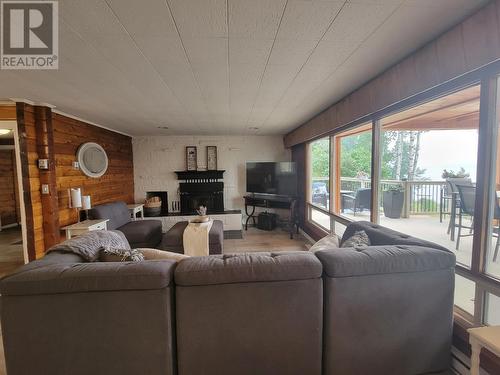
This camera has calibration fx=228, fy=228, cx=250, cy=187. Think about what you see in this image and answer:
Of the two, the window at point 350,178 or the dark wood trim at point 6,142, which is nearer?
the window at point 350,178

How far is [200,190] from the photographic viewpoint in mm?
5941

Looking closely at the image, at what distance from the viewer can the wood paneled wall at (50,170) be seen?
2.99 meters

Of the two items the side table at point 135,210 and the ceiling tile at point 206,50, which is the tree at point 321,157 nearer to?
the ceiling tile at point 206,50

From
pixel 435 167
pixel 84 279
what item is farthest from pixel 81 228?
pixel 435 167

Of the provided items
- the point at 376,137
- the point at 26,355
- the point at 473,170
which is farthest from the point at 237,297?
the point at 376,137

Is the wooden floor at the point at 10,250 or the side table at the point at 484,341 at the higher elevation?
the side table at the point at 484,341

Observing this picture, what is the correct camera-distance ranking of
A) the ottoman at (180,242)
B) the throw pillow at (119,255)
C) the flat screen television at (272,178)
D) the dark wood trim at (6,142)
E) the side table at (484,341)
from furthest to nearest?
the dark wood trim at (6,142)
the flat screen television at (272,178)
the ottoman at (180,242)
the throw pillow at (119,255)
the side table at (484,341)

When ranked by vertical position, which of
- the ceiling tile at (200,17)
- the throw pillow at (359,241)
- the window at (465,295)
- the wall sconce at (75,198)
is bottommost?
the window at (465,295)

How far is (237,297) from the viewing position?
132 cm

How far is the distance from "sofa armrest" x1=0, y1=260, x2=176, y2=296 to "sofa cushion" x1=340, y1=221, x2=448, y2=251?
1666mm

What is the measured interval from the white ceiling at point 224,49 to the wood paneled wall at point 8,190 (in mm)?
4729

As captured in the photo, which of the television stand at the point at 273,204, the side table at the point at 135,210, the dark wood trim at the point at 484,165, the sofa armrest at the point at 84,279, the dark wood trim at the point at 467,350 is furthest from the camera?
the television stand at the point at 273,204

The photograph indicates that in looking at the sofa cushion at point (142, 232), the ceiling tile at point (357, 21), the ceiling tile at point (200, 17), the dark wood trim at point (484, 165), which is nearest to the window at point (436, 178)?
the dark wood trim at point (484, 165)

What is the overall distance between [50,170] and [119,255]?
2.45 meters
